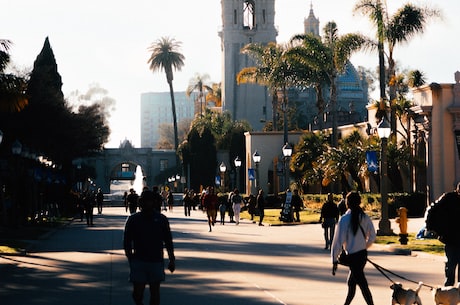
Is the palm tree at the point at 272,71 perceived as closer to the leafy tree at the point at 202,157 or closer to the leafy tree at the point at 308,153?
the leafy tree at the point at 308,153

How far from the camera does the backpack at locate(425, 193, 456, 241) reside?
47.9 feet

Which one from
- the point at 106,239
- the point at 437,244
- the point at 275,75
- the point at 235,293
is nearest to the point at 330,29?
the point at 275,75

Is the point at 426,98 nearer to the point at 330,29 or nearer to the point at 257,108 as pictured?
the point at 330,29

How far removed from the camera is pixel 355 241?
13125 millimetres

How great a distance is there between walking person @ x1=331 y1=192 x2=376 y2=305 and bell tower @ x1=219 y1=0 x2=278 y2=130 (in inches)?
4741

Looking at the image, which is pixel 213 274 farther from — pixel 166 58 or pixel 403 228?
pixel 166 58

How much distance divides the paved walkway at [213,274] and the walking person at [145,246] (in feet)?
13.3

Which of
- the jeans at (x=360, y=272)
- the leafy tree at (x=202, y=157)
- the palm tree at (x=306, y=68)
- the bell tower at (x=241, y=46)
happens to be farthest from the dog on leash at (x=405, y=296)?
the bell tower at (x=241, y=46)

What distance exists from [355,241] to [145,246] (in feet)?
10.0

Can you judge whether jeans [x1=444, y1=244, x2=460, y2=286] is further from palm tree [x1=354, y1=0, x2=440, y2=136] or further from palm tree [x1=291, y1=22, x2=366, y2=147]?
palm tree [x1=291, y1=22, x2=366, y2=147]

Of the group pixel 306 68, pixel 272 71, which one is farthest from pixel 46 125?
pixel 272 71

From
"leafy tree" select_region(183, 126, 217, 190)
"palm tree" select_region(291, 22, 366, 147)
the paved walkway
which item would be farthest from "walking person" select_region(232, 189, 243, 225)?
"leafy tree" select_region(183, 126, 217, 190)

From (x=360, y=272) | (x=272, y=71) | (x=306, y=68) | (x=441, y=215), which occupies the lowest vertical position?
(x=360, y=272)

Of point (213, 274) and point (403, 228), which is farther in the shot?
point (403, 228)
